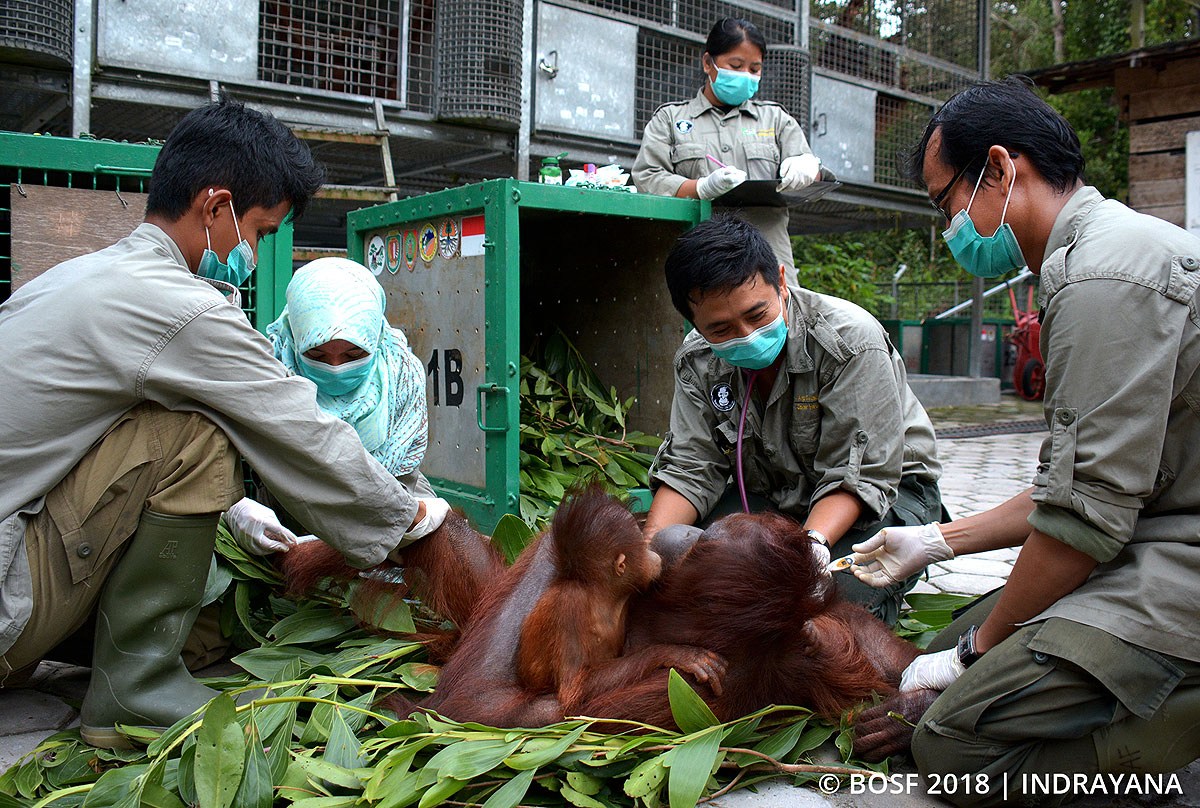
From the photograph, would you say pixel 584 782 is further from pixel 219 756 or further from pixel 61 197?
pixel 61 197

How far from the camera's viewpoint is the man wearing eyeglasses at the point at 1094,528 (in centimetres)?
163

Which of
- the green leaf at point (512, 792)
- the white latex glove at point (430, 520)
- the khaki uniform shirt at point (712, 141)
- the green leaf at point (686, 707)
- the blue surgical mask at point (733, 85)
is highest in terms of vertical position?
the blue surgical mask at point (733, 85)

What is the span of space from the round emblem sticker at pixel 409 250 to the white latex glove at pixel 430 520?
5.23 ft

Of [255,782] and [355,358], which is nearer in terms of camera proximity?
[255,782]

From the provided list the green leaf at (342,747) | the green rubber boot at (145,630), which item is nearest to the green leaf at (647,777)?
the green leaf at (342,747)

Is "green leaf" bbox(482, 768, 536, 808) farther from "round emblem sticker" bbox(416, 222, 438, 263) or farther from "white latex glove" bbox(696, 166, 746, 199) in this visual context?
"white latex glove" bbox(696, 166, 746, 199)

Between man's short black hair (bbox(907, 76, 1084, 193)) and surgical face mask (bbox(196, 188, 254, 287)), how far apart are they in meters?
1.59

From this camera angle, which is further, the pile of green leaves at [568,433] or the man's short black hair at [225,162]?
the pile of green leaves at [568,433]

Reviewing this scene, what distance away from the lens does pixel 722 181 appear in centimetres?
374

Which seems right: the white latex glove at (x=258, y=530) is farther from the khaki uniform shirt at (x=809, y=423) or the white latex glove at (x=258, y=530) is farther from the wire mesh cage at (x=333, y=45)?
the wire mesh cage at (x=333, y=45)

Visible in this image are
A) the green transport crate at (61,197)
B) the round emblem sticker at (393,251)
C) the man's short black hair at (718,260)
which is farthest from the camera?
the round emblem sticker at (393,251)

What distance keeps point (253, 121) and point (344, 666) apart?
4.29ft

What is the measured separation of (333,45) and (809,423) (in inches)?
169

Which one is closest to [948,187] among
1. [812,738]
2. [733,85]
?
[812,738]
